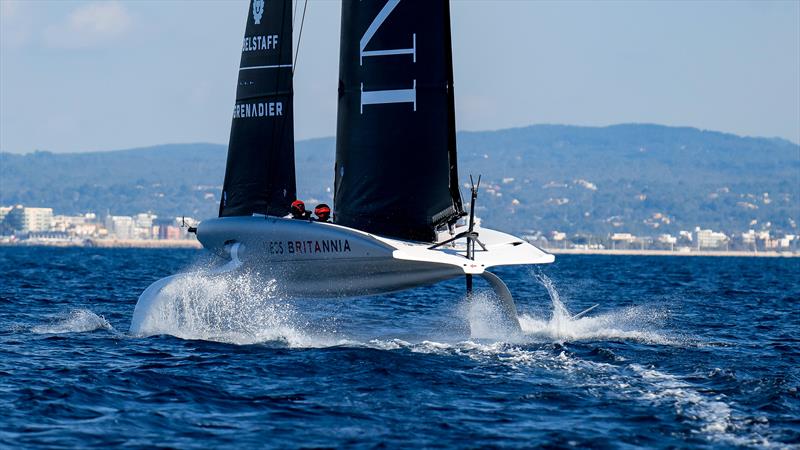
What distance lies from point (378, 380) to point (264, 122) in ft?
25.5

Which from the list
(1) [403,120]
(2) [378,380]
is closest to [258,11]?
(1) [403,120]

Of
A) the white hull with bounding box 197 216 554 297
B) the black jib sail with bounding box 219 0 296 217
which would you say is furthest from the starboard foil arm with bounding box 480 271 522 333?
the black jib sail with bounding box 219 0 296 217

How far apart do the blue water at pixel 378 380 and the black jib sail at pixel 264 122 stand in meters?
1.47

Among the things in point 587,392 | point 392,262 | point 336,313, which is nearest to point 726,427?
point 587,392

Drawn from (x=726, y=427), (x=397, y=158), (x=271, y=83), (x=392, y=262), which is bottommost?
(x=726, y=427)

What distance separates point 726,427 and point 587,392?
2.13 meters

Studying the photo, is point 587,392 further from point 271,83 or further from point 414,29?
point 271,83

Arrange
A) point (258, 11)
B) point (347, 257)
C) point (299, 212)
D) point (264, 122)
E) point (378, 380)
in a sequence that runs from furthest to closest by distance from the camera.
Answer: point (258, 11) < point (264, 122) < point (299, 212) < point (347, 257) < point (378, 380)

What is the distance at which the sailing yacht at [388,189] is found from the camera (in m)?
18.1

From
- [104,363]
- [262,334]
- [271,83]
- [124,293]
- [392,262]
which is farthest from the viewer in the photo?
[124,293]

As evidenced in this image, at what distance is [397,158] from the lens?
61.4 feet

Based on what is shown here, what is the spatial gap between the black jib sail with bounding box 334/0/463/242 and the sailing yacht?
0.01 meters

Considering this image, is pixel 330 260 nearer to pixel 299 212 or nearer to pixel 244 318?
pixel 299 212

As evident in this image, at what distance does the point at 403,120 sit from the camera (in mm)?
18594
